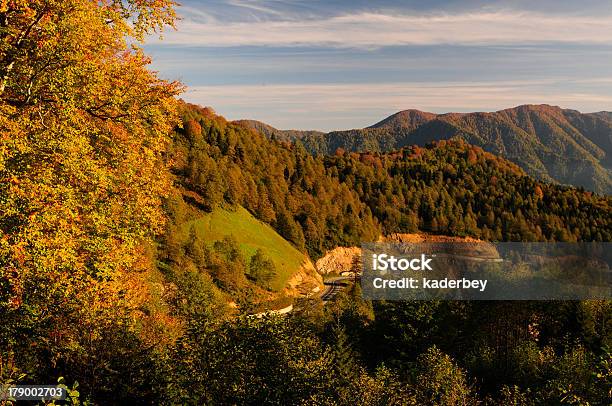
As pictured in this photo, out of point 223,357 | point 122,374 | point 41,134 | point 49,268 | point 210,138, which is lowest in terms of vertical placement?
point 122,374

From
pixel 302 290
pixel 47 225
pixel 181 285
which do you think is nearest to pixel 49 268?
pixel 47 225

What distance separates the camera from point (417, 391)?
23.7 metres

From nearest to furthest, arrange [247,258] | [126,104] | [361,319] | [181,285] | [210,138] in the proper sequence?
[126,104], [361,319], [181,285], [247,258], [210,138]

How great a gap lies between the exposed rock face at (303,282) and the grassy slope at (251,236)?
1.74 metres

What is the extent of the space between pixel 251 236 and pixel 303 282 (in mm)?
21839

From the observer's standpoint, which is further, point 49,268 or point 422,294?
point 422,294

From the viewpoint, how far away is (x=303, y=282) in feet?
474

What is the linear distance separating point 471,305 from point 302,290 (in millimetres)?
71784

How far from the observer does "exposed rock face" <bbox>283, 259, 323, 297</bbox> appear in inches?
5310

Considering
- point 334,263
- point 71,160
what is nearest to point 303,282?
point 334,263

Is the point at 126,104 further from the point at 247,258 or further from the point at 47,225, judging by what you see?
the point at 247,258

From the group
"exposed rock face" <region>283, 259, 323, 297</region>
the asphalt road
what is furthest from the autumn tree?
the asphalt road

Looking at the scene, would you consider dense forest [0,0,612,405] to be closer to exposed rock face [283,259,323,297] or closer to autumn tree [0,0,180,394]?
autumn tree [0,0,180,394]

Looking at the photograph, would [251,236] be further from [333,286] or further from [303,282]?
[333,286]
